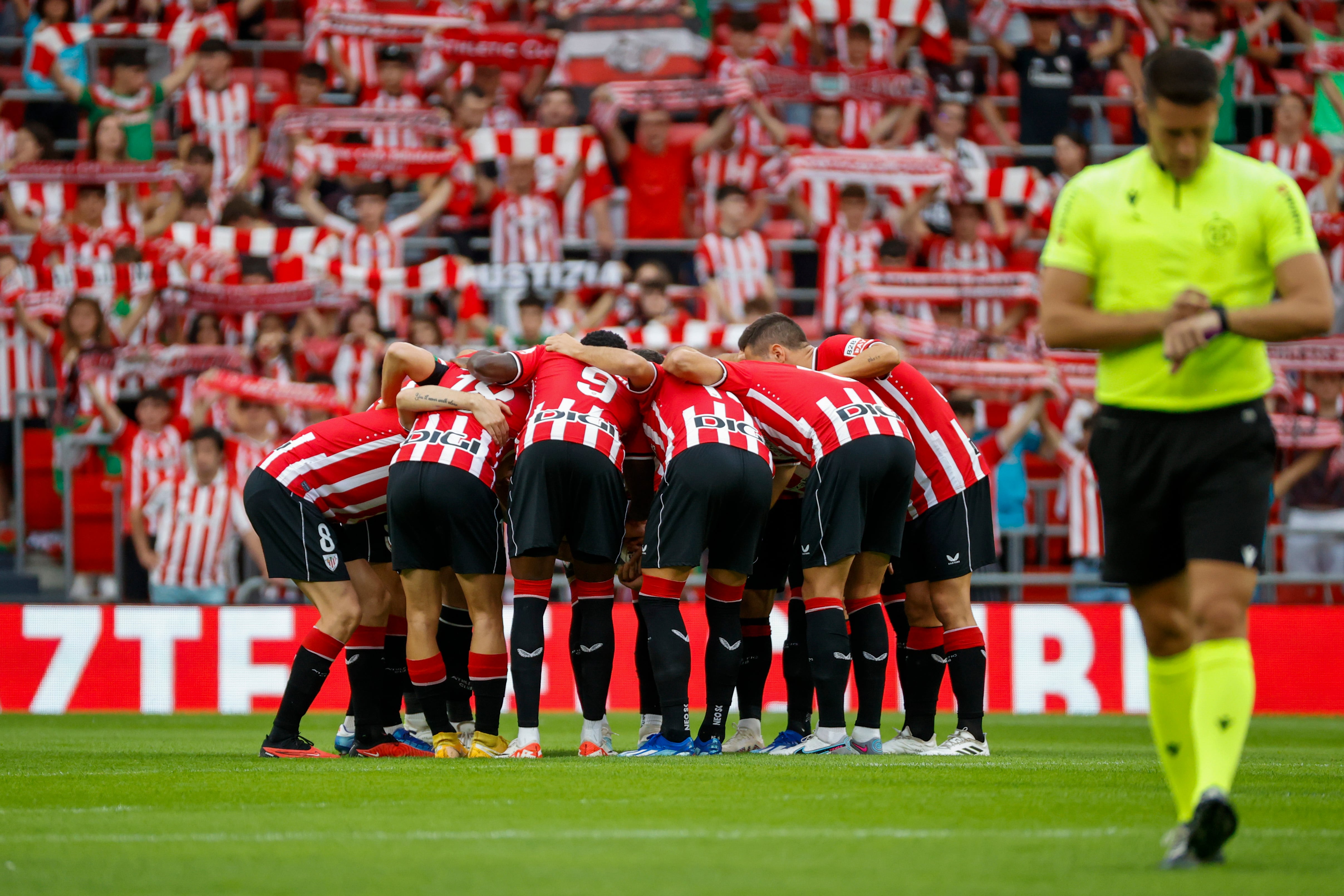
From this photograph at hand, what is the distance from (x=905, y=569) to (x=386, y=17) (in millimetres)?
11487

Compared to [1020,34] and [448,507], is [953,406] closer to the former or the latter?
[448,507]

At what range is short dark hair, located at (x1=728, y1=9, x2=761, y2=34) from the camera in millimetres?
17781

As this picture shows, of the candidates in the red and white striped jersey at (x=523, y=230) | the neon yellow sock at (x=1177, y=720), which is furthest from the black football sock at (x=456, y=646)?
the red and white striped jersey at (x=523, y=230)

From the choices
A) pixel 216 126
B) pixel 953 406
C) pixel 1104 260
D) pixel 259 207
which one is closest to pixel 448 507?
pixel 1104 260

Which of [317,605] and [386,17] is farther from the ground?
[386,17]

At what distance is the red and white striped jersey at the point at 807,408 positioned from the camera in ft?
27.5

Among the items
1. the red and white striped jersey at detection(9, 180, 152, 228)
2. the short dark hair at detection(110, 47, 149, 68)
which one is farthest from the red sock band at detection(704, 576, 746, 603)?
the short dark hair at detection(110, 47, 149, 68)

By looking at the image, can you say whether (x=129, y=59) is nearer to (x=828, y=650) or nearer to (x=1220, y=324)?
(x=828, y=650)

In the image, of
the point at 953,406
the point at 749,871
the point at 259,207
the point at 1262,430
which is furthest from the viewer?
the point at 259,207

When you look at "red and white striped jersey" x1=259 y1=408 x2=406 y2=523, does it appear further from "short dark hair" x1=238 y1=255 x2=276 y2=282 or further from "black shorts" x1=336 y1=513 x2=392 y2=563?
"short dark hair" x1=238 y1=255 x2=276 y2=282

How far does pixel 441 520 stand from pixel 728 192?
832cm

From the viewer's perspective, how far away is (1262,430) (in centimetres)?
487

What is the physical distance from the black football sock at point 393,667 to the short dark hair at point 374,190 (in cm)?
767

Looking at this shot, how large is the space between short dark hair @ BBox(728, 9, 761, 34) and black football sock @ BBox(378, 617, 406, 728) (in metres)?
10.3
